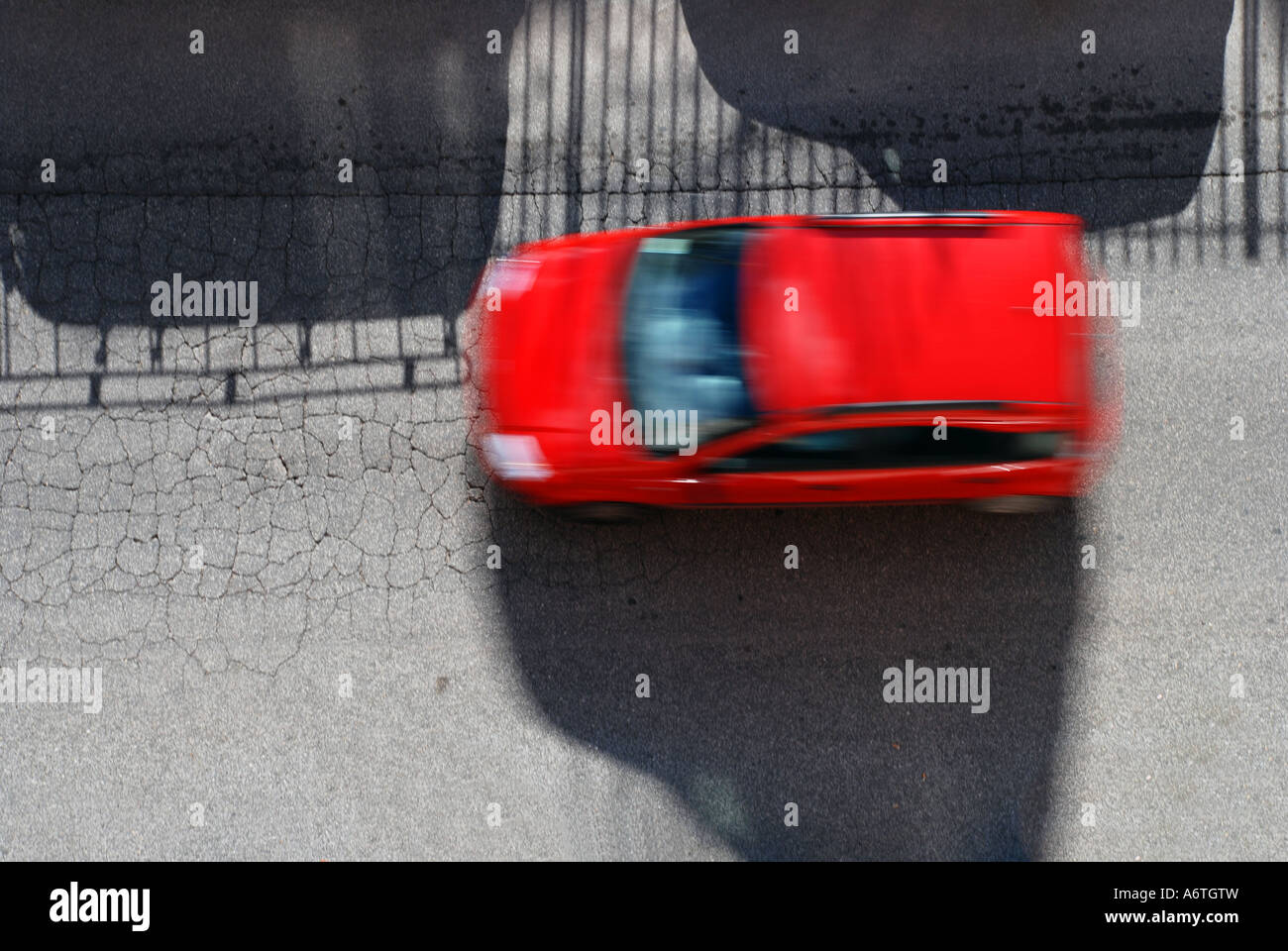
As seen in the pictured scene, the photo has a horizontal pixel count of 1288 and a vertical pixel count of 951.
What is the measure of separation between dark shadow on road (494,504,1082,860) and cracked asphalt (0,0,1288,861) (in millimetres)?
24

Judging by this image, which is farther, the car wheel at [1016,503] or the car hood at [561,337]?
the car wheel at [1016,503]

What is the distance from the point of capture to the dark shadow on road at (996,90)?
5.92 metres

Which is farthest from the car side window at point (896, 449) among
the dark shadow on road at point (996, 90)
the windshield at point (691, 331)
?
the dark shadow on road at point (996, 90)

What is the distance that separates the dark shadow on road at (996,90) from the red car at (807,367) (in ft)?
3.23

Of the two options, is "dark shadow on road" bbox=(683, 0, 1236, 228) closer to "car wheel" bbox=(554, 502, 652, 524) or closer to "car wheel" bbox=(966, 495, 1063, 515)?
"car wheel" bbox=(966, 495, 1063, 515)

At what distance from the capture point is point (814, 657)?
18.6 feet

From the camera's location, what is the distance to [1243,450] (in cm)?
566

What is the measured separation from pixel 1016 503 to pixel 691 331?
2.14 meters

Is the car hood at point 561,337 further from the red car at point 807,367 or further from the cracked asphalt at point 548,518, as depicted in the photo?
the cracked asphalt at point 548,518

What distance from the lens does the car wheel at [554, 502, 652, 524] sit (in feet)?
17.7

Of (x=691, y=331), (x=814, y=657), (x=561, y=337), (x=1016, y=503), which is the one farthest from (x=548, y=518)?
(x=1016, y=503)

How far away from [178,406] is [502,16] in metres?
3.30

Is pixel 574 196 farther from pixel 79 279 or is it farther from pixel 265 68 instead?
pixel 79 279

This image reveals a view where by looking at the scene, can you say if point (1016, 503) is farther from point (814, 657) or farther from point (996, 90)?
point (996, 90)
